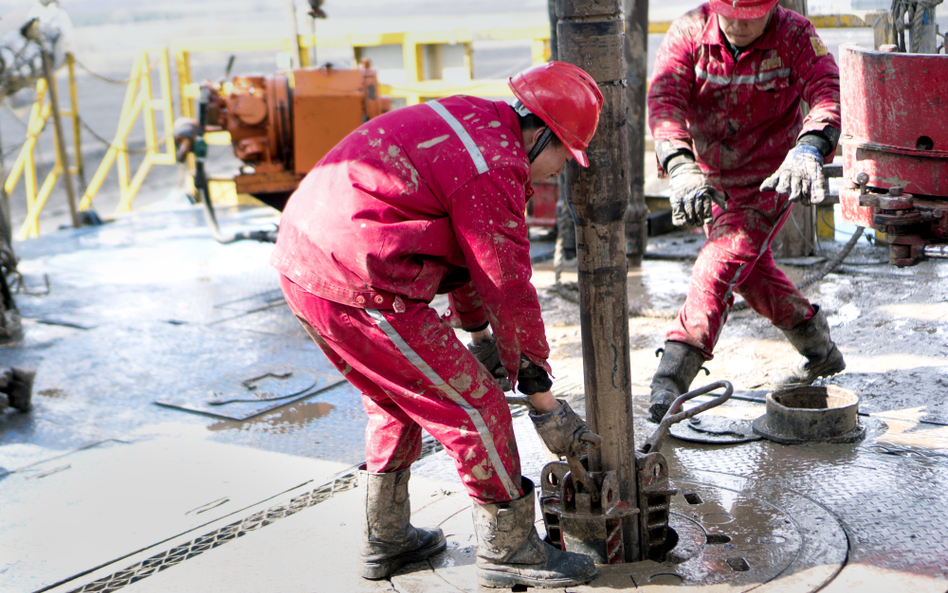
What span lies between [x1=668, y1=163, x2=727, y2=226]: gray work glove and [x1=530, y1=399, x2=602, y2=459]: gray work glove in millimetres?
1140

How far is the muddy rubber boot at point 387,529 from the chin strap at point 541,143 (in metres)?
1.02

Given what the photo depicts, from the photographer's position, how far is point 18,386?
4387 mm

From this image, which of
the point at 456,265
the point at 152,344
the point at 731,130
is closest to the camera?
the point at 456,265

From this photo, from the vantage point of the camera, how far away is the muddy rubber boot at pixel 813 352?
12.7ft

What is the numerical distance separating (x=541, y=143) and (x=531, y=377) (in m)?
0.63

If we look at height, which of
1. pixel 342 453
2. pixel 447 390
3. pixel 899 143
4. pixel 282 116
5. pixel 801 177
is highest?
pixel 282 116

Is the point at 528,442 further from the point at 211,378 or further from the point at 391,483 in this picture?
the point at 211,378

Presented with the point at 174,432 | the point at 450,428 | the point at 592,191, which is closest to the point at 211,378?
the point at 174,432

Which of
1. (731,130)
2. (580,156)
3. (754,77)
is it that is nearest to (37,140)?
(731,130)

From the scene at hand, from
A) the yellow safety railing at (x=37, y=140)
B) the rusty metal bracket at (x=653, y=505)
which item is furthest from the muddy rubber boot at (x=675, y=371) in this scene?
the yellow safety railing at (x=37, y=140)

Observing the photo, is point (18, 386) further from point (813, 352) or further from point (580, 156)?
point (813, 352)

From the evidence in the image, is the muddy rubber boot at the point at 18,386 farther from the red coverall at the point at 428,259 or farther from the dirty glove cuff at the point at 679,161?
the dirty glove cuff at the point at 679,161

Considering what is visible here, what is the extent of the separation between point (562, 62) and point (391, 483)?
1308 mm

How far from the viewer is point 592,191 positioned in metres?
2.53
